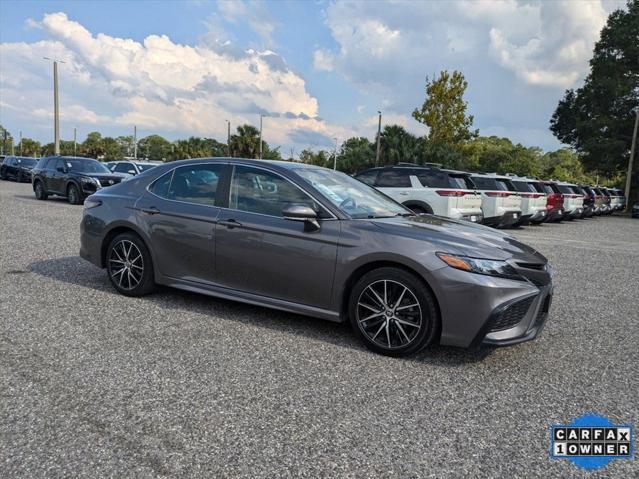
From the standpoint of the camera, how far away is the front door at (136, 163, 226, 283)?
5.00 m

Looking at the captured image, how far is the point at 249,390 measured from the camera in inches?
133

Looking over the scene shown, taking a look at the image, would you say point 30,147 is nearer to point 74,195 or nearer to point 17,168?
point 17,168

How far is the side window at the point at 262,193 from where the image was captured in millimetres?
4641

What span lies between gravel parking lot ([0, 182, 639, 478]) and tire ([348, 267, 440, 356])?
152 mm

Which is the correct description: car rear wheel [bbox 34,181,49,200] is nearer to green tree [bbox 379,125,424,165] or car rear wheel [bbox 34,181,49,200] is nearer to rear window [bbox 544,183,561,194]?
rear window [bbox 544,183,561,194]

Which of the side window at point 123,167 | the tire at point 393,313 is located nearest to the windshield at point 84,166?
the side window at point 123,167

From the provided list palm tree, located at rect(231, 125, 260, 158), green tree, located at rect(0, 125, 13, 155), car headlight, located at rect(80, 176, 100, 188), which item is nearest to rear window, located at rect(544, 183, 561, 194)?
car headlight, located at rect(80, 176, 100, 188)

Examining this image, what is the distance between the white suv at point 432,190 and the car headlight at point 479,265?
8057 millimetres

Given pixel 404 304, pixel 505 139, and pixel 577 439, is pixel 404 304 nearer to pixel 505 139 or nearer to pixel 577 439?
pixel 577 439

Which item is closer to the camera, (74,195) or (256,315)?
(256,315)

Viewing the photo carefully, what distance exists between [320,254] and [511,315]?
61.4 inches

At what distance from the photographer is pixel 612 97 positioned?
127 feet

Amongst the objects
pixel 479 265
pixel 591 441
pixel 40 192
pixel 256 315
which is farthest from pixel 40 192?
pixel 591 441

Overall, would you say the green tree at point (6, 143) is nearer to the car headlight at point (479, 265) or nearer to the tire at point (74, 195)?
the tire at point (74, 195)
